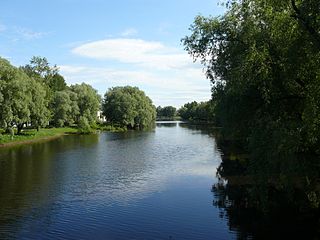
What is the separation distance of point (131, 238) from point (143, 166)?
72.9ft

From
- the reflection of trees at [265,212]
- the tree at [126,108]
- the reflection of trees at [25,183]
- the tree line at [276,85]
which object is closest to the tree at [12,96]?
the reflection of trees at [25,183]

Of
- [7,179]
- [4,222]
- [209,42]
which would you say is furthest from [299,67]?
[7,179]

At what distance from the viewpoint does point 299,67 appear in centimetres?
1759

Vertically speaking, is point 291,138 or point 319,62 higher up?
point 319,62

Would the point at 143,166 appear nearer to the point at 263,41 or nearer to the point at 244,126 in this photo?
the point at 244,126

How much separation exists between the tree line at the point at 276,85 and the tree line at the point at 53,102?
43651 mm

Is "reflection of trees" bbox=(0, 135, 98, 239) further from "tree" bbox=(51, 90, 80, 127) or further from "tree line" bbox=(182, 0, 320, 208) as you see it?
"tree" bbox=(51, 90, 80, 127)

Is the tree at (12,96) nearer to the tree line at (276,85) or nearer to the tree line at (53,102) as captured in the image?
the tree line at (53,102)

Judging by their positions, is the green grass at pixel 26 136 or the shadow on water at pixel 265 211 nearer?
the shadow on water at pixel 265 211

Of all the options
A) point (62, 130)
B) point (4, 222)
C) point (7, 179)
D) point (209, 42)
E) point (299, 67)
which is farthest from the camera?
point (62, 130)

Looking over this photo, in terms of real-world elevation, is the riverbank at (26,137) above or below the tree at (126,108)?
below

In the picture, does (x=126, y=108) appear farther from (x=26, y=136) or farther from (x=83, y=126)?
(x=26, y=136)

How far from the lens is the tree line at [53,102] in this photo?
5988 cm

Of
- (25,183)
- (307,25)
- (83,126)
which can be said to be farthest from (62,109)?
(307,25)
